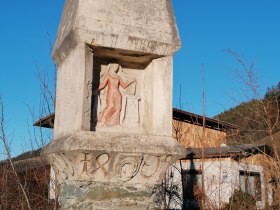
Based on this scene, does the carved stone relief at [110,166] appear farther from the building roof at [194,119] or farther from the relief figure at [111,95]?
the building roof at [194,119]

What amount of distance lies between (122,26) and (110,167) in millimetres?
1213

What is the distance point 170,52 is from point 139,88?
1.61 feet

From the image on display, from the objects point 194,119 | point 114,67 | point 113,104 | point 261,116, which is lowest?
point 113,104

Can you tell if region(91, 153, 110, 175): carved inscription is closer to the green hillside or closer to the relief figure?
the relief figure

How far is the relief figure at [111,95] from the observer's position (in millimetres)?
3410

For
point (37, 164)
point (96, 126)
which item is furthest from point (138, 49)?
point (37, 164)

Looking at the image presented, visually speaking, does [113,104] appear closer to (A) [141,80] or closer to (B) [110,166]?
(A) [141,80]

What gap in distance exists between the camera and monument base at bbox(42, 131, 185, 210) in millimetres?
2988

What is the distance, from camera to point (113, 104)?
3.44 m

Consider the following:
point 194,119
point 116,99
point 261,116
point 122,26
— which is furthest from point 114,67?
point 194,119

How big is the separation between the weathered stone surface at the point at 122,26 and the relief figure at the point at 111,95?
0.36 meters

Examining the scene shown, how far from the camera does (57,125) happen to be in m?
3.59

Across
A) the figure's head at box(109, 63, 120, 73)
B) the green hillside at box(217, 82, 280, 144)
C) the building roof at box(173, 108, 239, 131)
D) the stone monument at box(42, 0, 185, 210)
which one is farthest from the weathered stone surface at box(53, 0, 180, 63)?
the building roof at box(173, 108, 239, 131)

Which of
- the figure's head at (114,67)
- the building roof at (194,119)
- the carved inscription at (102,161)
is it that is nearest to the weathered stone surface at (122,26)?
the figure's head at (114,67)
